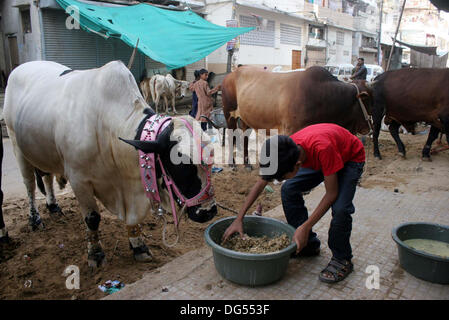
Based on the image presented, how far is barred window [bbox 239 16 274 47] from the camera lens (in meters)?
18.1

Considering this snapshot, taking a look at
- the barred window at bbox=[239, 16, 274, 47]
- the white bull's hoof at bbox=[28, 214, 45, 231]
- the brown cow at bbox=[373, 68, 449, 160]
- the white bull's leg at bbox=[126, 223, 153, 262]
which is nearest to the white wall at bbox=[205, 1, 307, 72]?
the barred window at bbox=[239, 16, 274, 47]

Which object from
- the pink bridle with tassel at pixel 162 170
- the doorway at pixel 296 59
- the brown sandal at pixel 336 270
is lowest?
the brown sandal at pixel 336 270

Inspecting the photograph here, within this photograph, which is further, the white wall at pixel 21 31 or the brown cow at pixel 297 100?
the white wall at pixel 21 31

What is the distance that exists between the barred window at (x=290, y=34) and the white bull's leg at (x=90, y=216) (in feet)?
64.8

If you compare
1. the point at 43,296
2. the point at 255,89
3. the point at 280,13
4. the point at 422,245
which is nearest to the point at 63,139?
the point at 43,296

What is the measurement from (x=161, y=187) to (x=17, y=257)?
1.71 m

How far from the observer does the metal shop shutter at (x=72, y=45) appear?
33.3 ft

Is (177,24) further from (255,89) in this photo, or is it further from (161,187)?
(161,187)

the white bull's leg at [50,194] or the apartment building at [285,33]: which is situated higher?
the apartment building at [285,33]

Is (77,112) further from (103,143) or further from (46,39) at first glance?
(46,39)

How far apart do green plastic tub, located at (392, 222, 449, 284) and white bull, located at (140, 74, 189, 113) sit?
375 inches

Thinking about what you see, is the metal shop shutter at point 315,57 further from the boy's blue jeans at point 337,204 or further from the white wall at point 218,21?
A: the boy's blue jeans at point 337,204

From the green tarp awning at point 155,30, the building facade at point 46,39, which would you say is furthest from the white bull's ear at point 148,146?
the building facade at point 46,39

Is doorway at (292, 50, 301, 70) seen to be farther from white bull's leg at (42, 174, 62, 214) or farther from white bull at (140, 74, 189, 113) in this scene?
white bull's leg at (42, 174, 62, 214)
